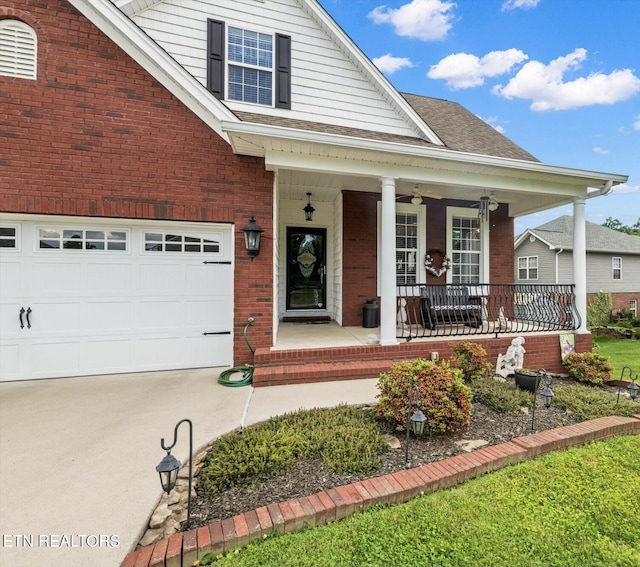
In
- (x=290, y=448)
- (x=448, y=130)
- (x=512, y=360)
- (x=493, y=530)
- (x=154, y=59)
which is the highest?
(x=448, y=130)

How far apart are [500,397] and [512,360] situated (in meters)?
1.72

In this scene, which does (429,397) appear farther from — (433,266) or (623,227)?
(623,227)

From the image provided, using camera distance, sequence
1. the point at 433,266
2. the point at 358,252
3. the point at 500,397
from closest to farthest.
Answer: the point at 500,397 → the point at 358,252 → the point at 433,266

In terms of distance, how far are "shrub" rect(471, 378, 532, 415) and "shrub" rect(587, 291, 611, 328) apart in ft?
50.8

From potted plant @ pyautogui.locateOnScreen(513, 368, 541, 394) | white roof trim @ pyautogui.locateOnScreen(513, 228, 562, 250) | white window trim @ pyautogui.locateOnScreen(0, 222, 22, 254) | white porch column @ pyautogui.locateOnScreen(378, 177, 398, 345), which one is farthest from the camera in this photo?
white roof trim @ pyautogui.locateOnScreen(513, 228, 562, 250)

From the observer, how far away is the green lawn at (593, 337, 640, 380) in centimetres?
709

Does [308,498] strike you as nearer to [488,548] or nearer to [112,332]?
[488,548]

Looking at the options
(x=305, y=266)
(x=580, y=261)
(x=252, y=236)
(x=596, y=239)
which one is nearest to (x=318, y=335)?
(x=252, y=236)

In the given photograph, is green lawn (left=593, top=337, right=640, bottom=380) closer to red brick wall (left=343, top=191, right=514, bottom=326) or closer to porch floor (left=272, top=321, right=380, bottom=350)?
red brick wall (left=343, top=191, right=514, bottom=326)

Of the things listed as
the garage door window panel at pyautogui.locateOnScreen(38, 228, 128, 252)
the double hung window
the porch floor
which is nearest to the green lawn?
the porch floor

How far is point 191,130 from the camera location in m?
4.65

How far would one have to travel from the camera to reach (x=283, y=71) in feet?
18.2

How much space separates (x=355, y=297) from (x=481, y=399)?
3681 mm

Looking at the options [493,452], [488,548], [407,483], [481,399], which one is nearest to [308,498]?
[407,483]
